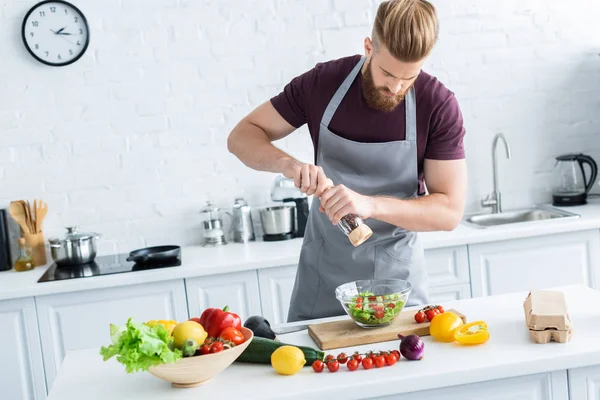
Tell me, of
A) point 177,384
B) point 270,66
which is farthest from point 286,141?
point 177,384

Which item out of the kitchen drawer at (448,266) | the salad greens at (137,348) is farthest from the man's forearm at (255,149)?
the kitchen drawer at (448,266)

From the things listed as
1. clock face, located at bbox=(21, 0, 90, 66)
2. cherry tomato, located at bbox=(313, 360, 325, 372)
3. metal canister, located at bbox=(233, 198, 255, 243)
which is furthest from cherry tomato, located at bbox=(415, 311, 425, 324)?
clock face, located at bbox=(21, 0, 90, 66)

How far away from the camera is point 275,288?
374 centimetres

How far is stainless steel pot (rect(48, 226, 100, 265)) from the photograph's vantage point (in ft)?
12.7

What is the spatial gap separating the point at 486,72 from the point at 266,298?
1.85 metres

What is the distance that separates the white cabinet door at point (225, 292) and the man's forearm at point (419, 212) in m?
1.30

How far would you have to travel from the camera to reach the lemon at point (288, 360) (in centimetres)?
199

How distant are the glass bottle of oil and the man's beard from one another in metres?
2.20

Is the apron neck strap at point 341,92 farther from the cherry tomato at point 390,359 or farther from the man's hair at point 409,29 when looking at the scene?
the cherry tomato at point 390,359

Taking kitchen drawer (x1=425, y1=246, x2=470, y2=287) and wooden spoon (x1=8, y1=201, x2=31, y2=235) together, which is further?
wooden spoon (x1=8, y1=201, x2=31, y2=235)

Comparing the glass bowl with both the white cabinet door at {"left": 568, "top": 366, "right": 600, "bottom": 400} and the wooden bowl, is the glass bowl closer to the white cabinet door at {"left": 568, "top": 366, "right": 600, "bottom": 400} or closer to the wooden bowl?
the wooden bowl

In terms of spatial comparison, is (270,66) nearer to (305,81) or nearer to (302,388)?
(305,81)

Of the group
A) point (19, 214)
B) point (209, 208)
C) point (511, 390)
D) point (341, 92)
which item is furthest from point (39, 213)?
point (511, 390)

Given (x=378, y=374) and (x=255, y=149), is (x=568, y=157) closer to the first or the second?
(x=255, y=149)
